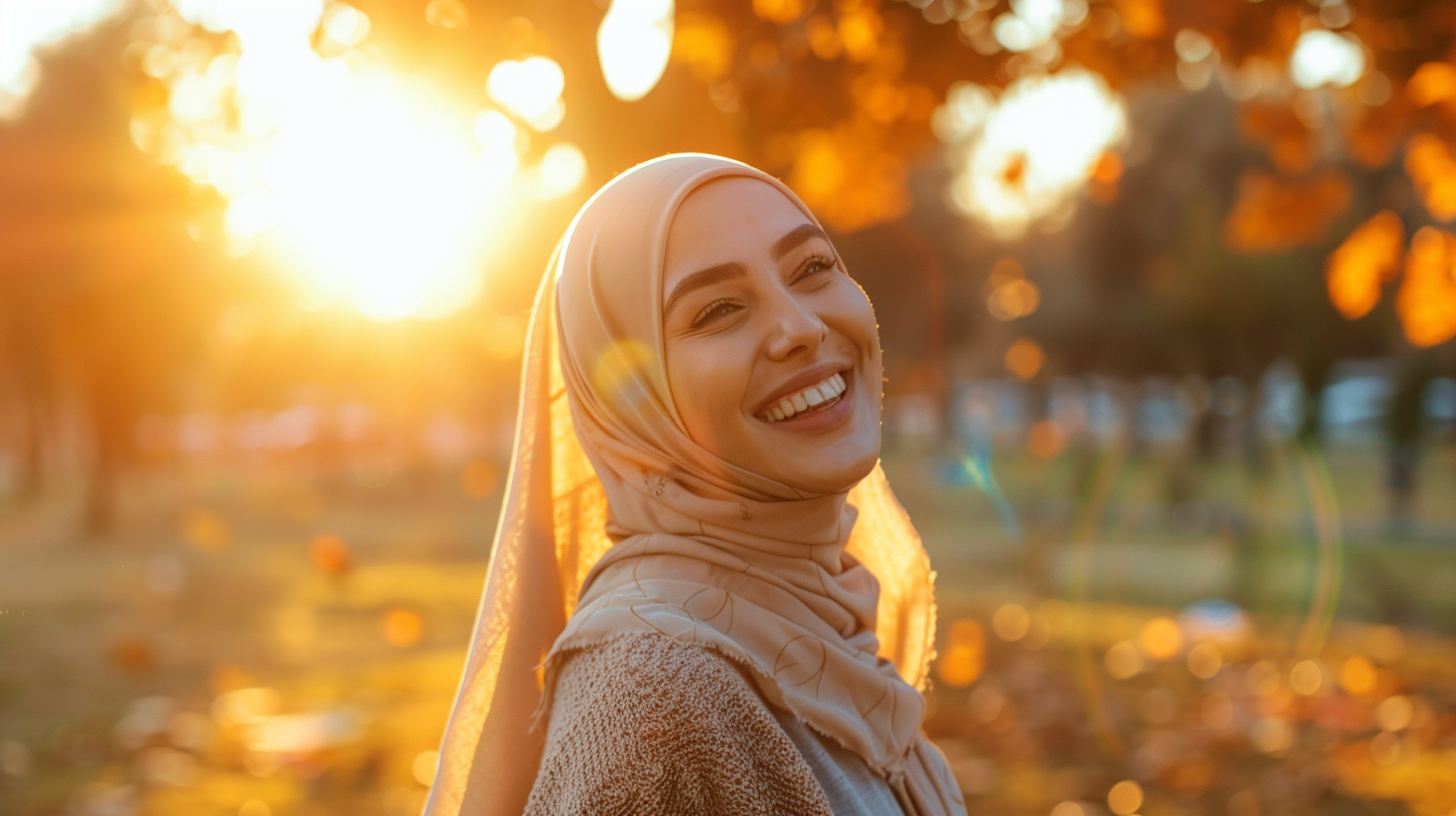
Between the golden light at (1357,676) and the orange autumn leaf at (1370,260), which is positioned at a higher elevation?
the orange autumn leaf at (1370,260)

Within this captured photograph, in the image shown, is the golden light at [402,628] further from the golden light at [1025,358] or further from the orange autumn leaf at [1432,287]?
the golden light at [1025,358]

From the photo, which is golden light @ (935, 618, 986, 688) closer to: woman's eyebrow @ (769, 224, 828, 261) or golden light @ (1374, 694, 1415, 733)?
golden light @ (1374, 694, 1415, 733)

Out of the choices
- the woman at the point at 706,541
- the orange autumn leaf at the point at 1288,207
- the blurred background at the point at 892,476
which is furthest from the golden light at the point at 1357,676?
the woman at the point at 706,541

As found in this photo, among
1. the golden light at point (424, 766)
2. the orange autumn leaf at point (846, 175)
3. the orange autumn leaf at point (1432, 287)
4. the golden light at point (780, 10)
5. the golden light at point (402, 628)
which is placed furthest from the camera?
the golden light at point (402, 628)

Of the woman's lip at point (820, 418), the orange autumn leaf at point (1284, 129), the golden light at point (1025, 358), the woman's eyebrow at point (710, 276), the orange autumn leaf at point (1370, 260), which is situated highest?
the golden light at point (1025, 358)

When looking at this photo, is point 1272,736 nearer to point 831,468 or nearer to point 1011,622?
point 1011,622

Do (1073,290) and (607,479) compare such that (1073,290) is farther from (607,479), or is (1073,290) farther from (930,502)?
(607,479)

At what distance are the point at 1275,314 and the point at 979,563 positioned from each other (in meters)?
16.0

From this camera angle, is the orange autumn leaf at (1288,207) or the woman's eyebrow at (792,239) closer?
the woman's eyebrow at (792,239)

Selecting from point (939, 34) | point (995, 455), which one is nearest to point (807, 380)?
point (939, 34)

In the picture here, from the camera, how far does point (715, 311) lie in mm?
1843

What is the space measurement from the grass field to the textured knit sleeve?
168 inches

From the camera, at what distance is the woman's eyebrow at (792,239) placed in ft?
6.06

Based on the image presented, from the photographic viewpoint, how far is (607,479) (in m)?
1.98
